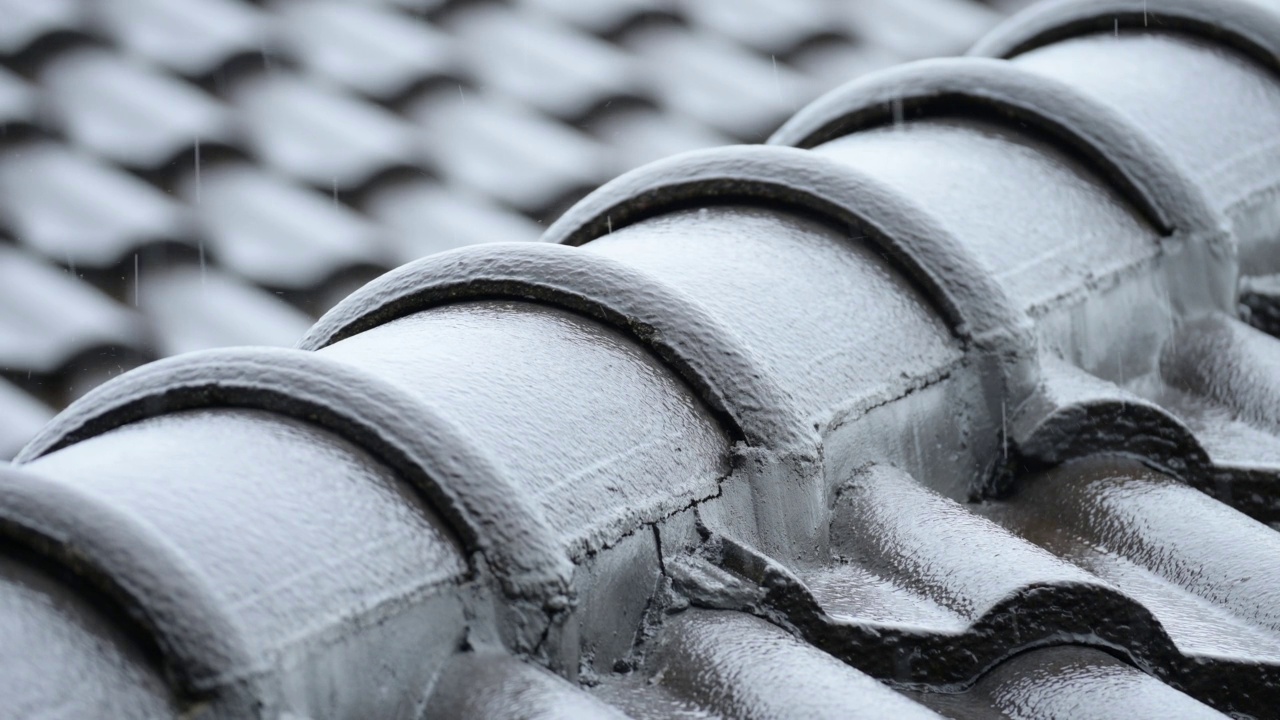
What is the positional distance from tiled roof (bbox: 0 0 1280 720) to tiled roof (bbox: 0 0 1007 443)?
1078 mm

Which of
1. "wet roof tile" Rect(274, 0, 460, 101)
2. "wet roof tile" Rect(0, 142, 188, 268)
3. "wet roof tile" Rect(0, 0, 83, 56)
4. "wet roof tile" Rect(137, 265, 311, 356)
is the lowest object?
"wet roof tile" Rect(137, 265, 311, 356)

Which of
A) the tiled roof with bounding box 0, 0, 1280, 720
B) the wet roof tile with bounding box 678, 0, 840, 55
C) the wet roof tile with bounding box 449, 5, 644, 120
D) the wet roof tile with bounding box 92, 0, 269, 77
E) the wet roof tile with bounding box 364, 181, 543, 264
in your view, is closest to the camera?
the tiled roof with bounding box 0, 0, 1280, 720

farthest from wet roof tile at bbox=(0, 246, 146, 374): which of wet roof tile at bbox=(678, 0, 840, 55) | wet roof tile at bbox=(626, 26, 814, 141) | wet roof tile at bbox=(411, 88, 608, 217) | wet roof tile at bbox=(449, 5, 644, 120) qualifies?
wet roof tile at bbox=(678, 0, 840, 55)

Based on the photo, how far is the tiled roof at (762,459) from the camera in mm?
871

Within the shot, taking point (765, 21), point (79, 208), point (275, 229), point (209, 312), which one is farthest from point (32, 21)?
point (765, 21)

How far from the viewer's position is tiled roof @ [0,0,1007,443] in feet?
8.18

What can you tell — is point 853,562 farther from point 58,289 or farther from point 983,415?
point 58,289

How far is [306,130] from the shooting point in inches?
111

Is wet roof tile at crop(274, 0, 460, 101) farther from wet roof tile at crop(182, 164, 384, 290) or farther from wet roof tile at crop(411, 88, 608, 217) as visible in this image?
wet roof tile at crop(182, 164, 384, 290)

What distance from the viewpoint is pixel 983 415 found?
4.63 feet

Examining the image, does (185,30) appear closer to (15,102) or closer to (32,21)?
(32,21)

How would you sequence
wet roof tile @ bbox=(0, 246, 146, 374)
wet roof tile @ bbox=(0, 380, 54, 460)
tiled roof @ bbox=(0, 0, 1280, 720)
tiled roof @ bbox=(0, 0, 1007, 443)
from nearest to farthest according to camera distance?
tiled roof @ bbox=(0, 0, 1280, 720)
wet roof tile @ bbox=(0, 380, 54, 460)
wet roof tile @ bbox=(0, 246, 146, 374)
tiled roof @ bbox=(0, 0, 1007, 443)

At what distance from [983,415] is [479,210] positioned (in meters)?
1.54

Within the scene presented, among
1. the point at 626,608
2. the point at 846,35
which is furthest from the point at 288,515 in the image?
the point at 846,35
